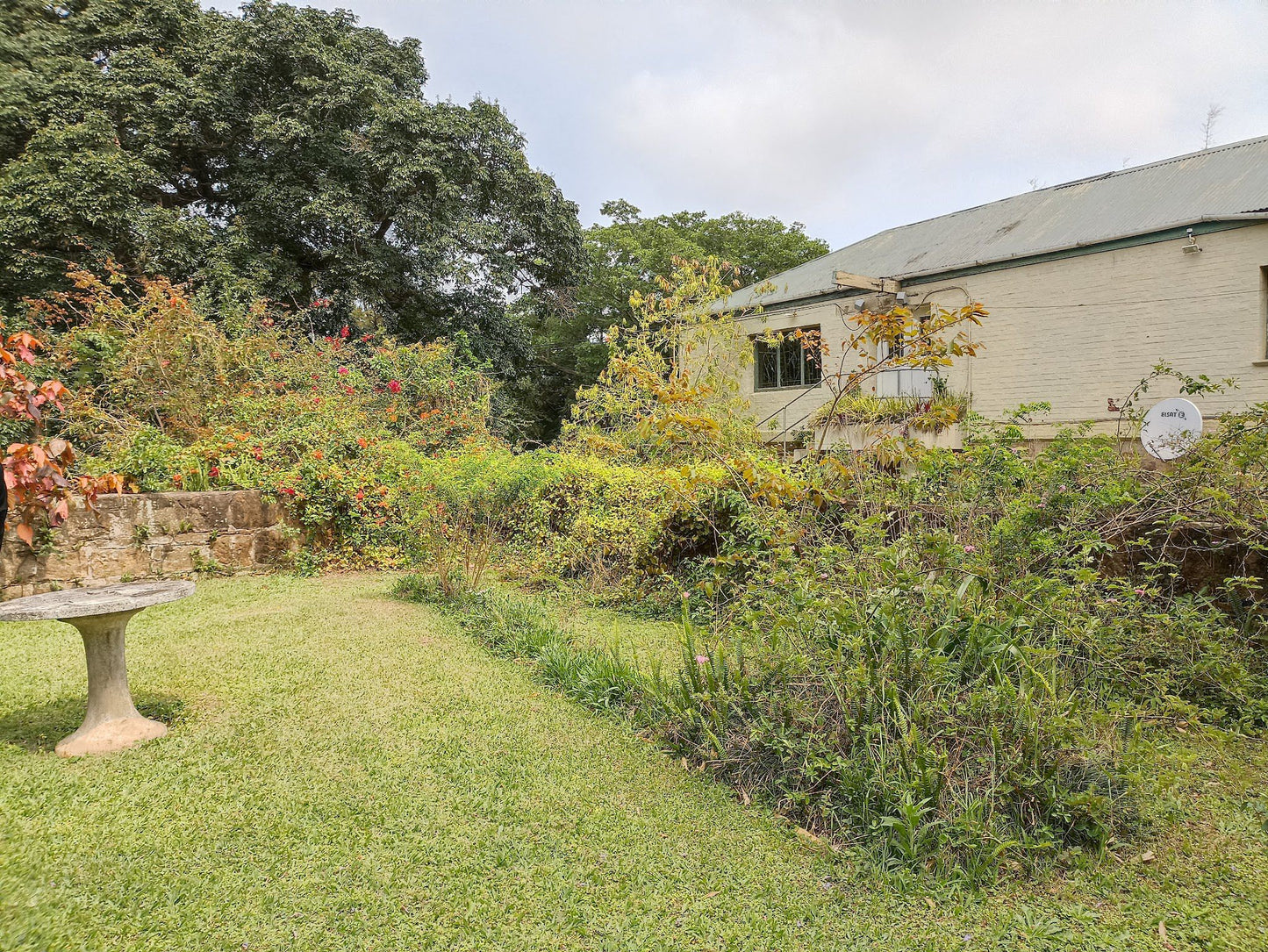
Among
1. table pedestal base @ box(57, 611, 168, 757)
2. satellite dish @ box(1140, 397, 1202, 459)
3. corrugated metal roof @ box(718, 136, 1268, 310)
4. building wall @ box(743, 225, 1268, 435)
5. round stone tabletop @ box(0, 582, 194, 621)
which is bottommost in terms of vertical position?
table pedestal base @ box(57, 611, 168, 757)

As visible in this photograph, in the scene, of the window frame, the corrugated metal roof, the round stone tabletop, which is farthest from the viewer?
the window frame

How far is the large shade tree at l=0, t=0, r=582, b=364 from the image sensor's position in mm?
13000

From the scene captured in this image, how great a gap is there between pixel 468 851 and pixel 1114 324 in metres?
11.6

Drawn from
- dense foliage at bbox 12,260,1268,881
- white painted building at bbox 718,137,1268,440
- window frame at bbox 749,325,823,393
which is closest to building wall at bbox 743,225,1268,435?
white painted building at bbox 718,137,1268,440

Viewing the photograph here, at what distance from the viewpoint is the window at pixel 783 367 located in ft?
48.5

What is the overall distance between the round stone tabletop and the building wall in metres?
8.90

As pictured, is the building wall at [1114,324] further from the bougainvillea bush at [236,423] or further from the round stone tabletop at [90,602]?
the round stone tabletop at [90,602]

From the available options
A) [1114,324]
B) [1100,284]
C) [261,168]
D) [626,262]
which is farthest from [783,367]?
[626,262]

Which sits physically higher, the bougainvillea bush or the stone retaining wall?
the bougainvillea bush

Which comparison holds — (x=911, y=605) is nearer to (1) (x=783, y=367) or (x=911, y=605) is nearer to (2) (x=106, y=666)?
(2) (x=106, y=666)

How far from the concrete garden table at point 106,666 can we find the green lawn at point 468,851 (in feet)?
0.44

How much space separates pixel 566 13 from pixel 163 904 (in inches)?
363

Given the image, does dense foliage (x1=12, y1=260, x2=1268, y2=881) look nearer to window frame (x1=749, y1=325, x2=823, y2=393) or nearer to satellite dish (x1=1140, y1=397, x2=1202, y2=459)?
satellite dish (x1=1140, y1=397, x2=1202, y2=459)

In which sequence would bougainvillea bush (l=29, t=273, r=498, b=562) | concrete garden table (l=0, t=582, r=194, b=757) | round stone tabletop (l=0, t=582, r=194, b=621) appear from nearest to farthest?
round stone tabletop (l=0, t=582, r=194, b=621)
concrete garden table (l=0, t=582, r=194, b=757)
bougainvillea bush (l=29, t=273, r=498, b=562)
